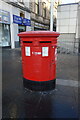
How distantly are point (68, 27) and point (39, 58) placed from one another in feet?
26.7

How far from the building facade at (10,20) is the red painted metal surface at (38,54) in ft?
31.4

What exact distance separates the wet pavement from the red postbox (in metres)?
0.27

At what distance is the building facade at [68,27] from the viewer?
31.5ft

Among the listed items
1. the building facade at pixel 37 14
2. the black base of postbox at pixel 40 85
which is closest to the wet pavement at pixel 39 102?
the black base of postbox at pixel 40 85

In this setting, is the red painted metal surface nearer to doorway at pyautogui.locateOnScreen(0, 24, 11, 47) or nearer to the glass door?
doorway at pyautogui.locateOnScreen(0, 24, 11, 47)

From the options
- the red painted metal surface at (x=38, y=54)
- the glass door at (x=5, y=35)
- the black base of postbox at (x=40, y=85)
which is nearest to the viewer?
the red painted metal surface at (x=38, y=54)

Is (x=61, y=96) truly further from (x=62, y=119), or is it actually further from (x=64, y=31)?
(x=64, y=31)

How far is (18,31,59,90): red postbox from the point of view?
8.86 feet

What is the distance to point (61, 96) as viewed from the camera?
2.89 meters

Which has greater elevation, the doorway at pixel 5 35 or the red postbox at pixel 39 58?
the doorway at pixel 5 35

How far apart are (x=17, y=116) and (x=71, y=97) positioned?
1.45 m

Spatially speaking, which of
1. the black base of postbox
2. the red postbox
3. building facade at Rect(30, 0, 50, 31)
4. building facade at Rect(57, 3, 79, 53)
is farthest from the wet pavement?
building facade at Rect(30, 0, 50, 31)

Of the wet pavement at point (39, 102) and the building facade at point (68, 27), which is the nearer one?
the wet pavement at point (39, 102)

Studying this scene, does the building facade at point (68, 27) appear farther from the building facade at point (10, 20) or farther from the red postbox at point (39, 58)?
the red postbox at point (39, 58)
